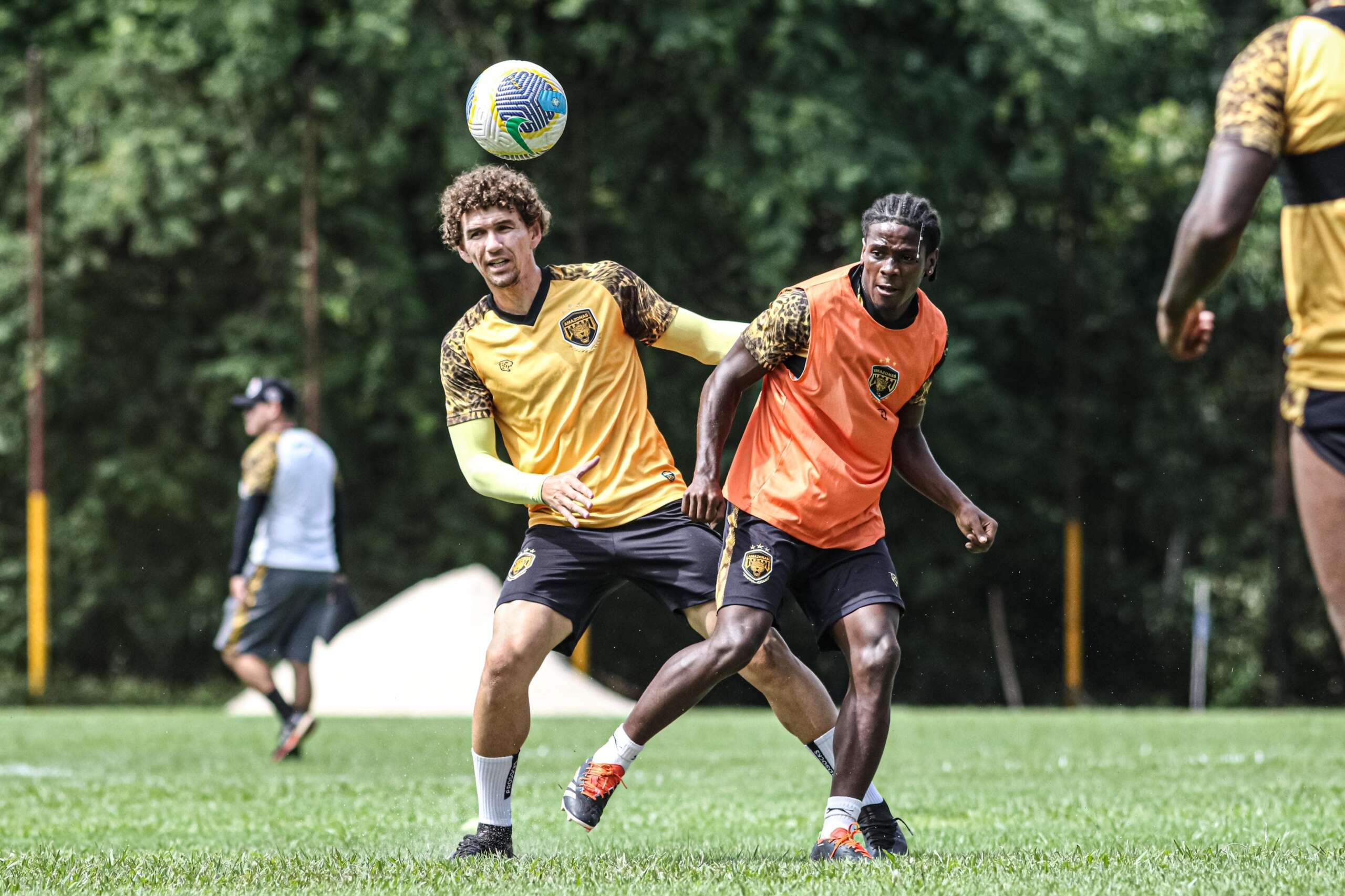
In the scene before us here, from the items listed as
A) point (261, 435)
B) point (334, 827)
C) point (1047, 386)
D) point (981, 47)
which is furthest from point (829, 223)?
point (334, 827)

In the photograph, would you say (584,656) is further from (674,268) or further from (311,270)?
(311,270)

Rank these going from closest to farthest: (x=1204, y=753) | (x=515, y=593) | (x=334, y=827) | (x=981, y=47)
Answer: (x=515, y=593), (x=334, y=827), (x=1204, y=753), (x=981, y=47)

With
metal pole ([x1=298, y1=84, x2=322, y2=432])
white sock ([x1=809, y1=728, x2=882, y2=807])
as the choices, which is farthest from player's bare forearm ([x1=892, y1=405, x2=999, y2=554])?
metal pole ([x1=298, y1=84, x2=322, y2=432])

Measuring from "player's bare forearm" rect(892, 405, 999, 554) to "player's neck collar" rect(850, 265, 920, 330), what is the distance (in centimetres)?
34

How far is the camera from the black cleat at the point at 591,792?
579 cm

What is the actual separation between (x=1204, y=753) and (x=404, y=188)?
12935 millimetres

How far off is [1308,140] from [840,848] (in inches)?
106

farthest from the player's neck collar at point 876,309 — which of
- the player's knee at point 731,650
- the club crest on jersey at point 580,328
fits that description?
the player's knee at point 731,650

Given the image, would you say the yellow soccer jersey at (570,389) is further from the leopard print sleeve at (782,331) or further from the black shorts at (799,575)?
the leopard print sleeve at (782,331)

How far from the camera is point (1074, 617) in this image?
22859 millimetres

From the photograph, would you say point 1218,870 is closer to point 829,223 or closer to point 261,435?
point 261,435

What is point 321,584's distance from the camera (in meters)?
12.3

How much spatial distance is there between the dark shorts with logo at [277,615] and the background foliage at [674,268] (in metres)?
7.80

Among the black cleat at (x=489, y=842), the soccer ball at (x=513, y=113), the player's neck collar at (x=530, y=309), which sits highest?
the soccer ball at (x=513, y=113)
